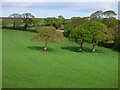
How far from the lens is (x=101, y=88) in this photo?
59.5 ft

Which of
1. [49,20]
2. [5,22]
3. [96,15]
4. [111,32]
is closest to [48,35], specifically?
[111,32]

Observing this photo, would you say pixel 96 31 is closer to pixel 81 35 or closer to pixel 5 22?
pixel 81 35

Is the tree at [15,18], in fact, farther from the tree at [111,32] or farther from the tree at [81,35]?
the tree at [81,35]

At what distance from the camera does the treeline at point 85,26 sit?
39844mm

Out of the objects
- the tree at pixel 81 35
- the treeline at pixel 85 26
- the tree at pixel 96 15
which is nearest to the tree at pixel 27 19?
the treeline at pixel 85 26

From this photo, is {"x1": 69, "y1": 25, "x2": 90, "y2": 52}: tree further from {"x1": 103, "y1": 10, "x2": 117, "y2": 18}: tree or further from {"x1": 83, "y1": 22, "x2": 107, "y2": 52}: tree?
{"x1": 103, "y1": 10, "x2": 117, "y2": 18}: tree

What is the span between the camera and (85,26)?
40.5 metres

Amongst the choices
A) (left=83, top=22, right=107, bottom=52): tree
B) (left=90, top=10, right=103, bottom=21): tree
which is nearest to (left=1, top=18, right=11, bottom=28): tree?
(left=90, top=10, right=103, bottom=21): tree

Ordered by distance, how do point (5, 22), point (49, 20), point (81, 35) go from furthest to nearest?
point (49, 20) → point (5, 22) → point (81, 35)

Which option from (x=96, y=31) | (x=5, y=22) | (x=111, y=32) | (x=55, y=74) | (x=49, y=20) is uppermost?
(x=49, y=20)

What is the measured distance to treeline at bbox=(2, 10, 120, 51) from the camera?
1569 inches

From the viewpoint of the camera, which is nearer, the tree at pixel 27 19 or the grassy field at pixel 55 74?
the grassy field at pixel 55 74

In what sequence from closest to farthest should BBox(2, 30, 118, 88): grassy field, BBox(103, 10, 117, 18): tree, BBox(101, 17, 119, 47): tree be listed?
BBox(2, 30, 118, 88): grassy field
BBox(101, 17, 119, 47): tree
BBox(103, 10, 117, 18): tree

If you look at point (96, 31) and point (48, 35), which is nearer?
point (48, 35)
